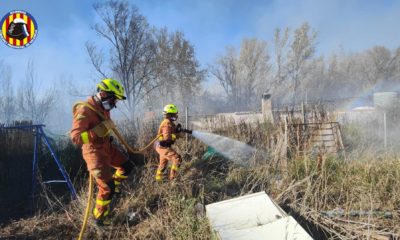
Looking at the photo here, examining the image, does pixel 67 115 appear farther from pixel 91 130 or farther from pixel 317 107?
pixel 91 130

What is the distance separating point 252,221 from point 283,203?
827 millimetres

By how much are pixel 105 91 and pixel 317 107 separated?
802cm

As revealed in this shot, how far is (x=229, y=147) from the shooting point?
8.05 metres

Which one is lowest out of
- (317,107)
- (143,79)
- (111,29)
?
(317,107)

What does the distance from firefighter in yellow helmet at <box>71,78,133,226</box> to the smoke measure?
3.00 metres

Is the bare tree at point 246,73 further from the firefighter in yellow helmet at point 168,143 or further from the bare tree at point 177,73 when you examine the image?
the firefighter in yellow helmet at point 168,143

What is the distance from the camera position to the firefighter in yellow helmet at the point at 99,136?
358 cm

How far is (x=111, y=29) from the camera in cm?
2405

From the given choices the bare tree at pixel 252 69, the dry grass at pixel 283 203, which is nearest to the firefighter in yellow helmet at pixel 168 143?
the dry grass at pixel 283 203

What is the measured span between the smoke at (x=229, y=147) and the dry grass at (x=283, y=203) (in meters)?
1.09

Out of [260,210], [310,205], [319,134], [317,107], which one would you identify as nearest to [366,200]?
[310,205]

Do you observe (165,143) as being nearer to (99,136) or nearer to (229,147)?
(99,136)

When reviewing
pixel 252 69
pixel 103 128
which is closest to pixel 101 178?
pixel 103 128

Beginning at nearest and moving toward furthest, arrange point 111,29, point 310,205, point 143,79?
point 310,205, point 111,29, point 143,79
